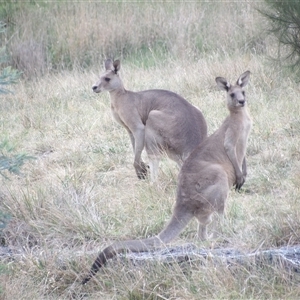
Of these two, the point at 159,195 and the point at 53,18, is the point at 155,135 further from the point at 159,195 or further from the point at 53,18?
the point at 53,18

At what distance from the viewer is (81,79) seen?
41.1 feet

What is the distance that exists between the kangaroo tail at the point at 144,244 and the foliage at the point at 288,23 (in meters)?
3.89

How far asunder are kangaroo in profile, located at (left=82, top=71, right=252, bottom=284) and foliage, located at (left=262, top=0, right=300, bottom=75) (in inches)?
80.9

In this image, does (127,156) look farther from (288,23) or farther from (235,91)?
(288,23)

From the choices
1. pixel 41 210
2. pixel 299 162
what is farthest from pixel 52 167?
pixel 299 162

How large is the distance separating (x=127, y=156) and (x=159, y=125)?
0.88m

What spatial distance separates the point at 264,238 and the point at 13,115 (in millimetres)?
6475

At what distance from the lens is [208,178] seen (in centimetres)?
586

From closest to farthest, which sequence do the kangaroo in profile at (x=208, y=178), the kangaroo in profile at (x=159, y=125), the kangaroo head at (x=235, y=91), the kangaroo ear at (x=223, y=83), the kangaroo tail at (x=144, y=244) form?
the kangaroo tail at (x=144, y=244)
the kangaroo in profile at (x=208, y=178)
the kangaroo head at (x=235, y=91)
the kangaroo ear at (x=223, y=83)
the kangaroo in profile at (x=159, y=125)

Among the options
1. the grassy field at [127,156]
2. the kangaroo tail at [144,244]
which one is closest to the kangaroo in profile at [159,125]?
the grassy field at [127,156]

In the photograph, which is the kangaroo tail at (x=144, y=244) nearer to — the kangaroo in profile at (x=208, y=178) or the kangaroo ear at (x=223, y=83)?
the kangaroo in profile at (x=208, y=178)

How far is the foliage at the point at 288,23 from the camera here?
866 centimetres

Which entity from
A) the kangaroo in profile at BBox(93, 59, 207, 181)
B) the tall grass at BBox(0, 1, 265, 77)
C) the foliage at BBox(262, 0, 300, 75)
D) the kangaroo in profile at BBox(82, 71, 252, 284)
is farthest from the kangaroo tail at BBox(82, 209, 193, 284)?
the tall grass at BBox(0, 1, 265, 77)

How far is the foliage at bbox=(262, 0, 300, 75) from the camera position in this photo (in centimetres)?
866
